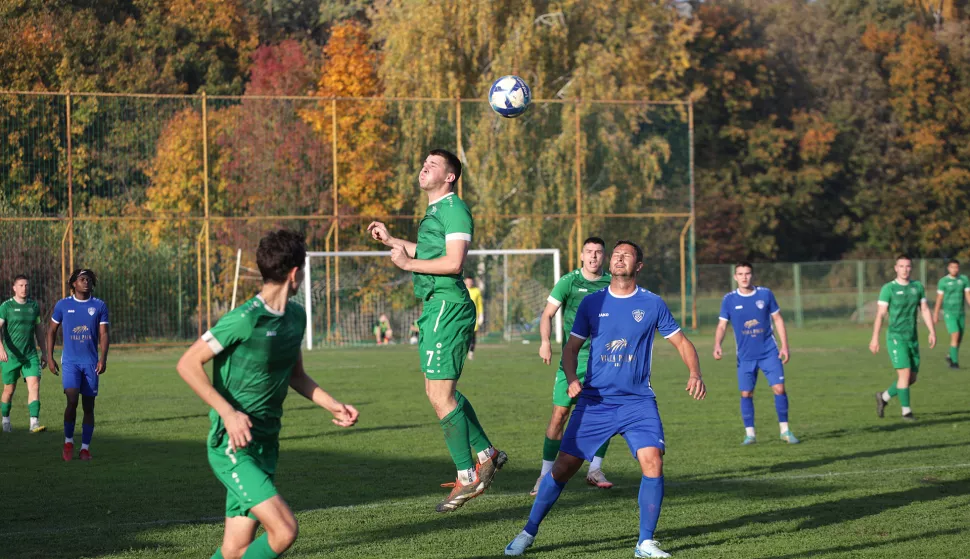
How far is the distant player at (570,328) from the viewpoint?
10023 mm

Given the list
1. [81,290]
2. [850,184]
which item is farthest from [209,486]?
[850,184]

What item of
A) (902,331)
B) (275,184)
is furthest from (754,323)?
(275,184)

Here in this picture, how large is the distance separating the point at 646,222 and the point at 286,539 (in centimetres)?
3209

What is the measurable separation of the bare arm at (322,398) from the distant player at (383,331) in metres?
27.1

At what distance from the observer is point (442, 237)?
7.90m

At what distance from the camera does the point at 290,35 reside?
162ft

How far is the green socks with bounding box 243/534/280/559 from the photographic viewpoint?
5617 millimetres

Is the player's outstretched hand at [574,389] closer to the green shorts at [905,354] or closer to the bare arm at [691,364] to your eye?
the bare arm at [691,364]

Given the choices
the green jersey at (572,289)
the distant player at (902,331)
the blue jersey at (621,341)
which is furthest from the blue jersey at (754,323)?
the blue jersey at (621,341)

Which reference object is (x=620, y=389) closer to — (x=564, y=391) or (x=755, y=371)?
(x=564, y=391)

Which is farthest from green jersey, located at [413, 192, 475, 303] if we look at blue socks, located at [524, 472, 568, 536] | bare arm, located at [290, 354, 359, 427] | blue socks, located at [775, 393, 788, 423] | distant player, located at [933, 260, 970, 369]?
distant player, located at [933, 260, 970, 369]

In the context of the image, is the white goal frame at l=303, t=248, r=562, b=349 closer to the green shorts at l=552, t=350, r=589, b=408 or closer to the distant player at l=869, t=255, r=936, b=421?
the distant player at l=869, t=255, r=936, b=421

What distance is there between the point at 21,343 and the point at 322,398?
1013 cm

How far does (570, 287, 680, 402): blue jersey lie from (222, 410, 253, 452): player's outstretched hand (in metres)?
2.94
